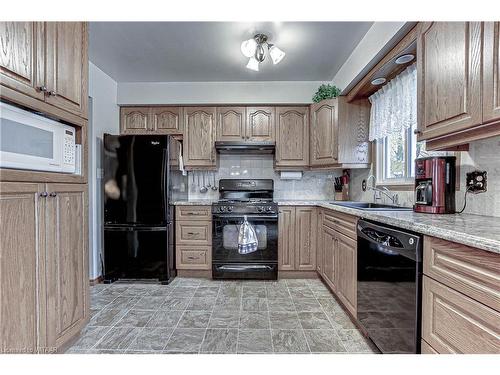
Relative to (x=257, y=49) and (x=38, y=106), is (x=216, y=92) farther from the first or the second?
(x=38, y=106)

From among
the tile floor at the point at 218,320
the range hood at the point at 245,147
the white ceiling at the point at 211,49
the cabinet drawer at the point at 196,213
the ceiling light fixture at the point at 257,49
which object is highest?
the white ceiling at the point at 211,49

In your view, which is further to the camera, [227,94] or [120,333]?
[227,94]

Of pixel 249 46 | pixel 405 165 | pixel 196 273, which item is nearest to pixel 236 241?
pixel 196 273

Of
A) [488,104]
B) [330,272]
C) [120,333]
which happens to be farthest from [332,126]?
[120,333]

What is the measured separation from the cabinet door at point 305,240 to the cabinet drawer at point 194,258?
1.05 metres

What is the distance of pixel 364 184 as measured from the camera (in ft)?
9.71

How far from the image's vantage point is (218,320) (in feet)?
6.62

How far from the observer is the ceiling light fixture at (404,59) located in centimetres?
188

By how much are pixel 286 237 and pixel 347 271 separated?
1.00m

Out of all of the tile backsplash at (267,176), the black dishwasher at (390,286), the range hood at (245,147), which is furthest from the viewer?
the tile backsplash at (267,176)

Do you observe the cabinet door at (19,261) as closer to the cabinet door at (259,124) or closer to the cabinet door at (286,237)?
the cabinet door at (286,237)

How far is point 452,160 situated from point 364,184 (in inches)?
55.7

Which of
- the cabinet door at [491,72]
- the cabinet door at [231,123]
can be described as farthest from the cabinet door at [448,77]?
the cabinet door at [231,123]

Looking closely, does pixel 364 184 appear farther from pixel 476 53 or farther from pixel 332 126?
pixel 476 53
